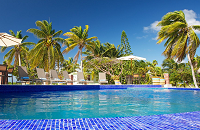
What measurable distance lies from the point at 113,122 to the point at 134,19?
28466mm

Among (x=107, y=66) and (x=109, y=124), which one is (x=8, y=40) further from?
(x=107, y=66)

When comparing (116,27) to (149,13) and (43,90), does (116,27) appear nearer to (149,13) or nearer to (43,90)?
(149,13)

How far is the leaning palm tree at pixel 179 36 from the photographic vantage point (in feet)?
45.9

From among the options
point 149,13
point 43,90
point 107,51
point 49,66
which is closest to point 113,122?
point 43,90

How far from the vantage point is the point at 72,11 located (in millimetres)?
28172

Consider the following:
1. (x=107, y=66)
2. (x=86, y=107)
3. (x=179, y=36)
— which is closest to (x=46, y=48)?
(x=107, y=66)

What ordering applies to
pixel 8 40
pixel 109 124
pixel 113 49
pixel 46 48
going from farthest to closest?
pixel 113 49
pixel 46 48
pixel 8 40
pixel 109 124

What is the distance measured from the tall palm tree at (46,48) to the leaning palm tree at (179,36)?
10.9 metres

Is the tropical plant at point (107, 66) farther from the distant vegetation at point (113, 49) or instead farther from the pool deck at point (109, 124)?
the pool deck at point (109, 124)

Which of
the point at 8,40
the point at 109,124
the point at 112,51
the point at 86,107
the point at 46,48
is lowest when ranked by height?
the point at 86,107

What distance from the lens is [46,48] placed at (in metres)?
18.3

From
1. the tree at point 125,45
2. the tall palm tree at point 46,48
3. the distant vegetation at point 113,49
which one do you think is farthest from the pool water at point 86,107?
the tree at point 125,45

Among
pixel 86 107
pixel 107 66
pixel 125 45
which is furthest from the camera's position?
pixel 125 45

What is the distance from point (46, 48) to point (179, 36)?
13973mm
